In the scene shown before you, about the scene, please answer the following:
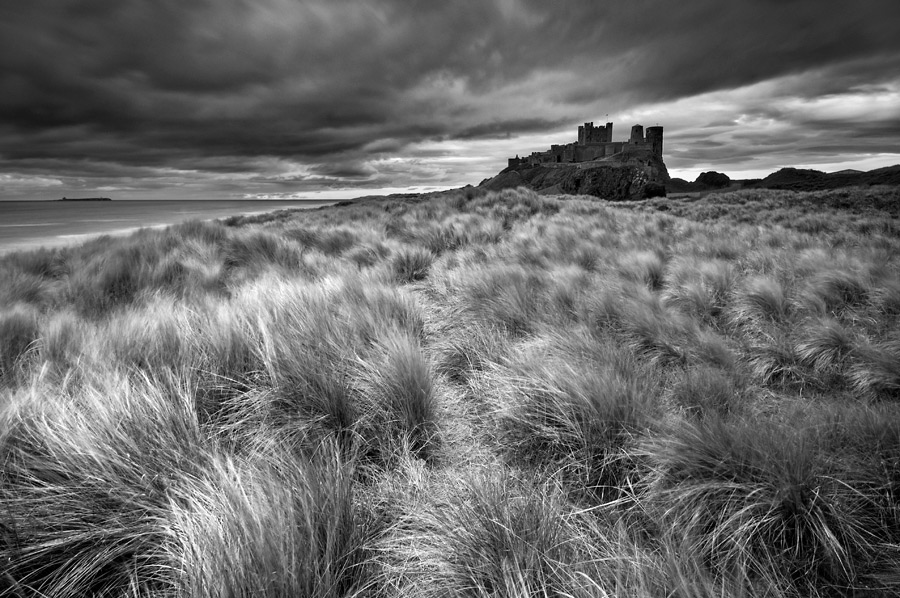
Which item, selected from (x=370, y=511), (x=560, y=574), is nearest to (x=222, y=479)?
(x=370, y=511)

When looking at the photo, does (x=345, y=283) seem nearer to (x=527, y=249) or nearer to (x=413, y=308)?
(x=413, y=308)

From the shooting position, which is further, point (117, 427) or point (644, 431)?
point (644, 431)

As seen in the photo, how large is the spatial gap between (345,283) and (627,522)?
10.8ft

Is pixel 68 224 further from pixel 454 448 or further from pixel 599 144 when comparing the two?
pixel 599 144

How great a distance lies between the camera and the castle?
92069 millimetres

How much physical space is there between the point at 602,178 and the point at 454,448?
212 feet

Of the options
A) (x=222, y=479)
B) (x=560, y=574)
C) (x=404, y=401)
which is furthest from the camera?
(x=404, y=401)

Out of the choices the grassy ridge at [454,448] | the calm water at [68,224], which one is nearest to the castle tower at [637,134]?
the calm water at [68,224]

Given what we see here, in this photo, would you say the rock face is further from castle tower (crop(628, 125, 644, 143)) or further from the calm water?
the calm water

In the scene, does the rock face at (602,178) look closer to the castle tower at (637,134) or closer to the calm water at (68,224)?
the castle tower at (637,134)

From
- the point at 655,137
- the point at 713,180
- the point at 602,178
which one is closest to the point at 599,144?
the point at 655,137

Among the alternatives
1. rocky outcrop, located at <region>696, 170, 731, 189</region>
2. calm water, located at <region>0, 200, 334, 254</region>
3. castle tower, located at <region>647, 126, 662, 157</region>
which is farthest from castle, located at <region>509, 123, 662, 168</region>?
calm water, located at <region>0, 200, 334, 254</region>

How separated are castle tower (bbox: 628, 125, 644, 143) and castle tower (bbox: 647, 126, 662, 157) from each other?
6.88 ft

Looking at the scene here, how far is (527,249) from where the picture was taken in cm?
645
